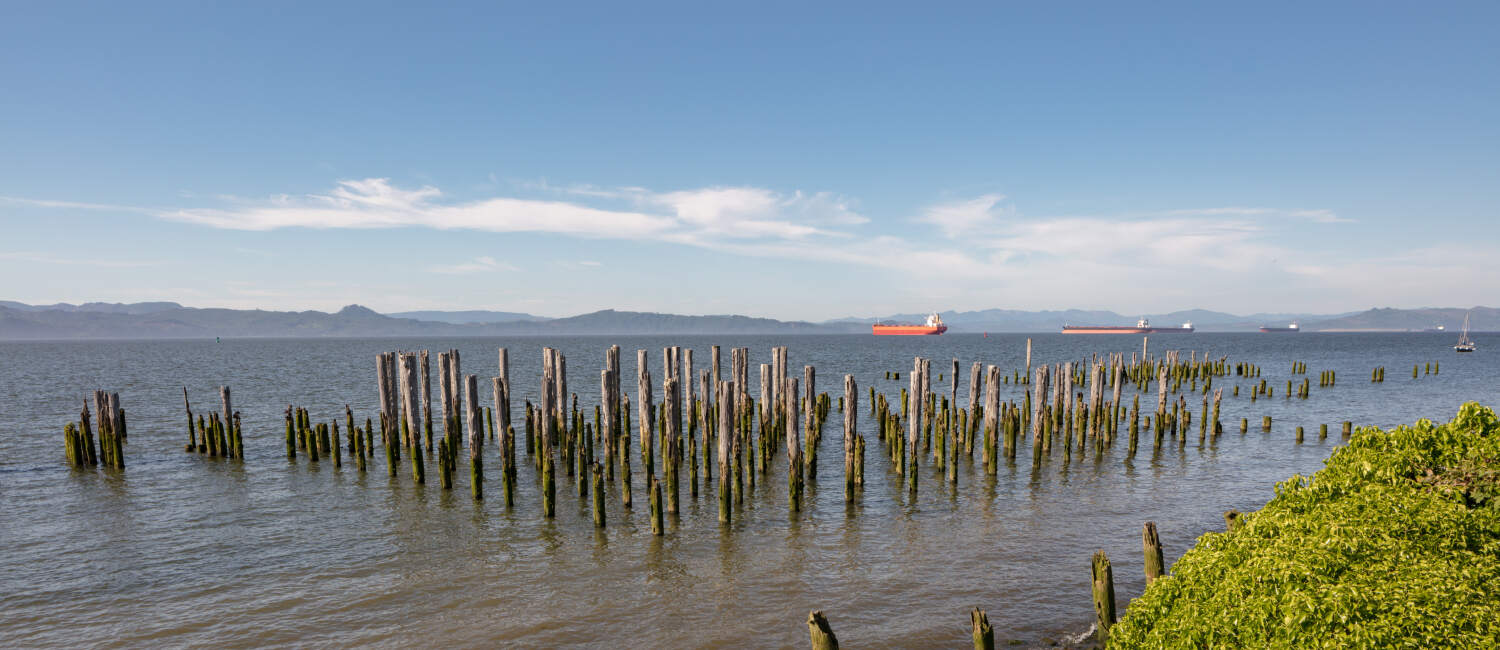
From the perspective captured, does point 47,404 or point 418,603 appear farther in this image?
point 47,404

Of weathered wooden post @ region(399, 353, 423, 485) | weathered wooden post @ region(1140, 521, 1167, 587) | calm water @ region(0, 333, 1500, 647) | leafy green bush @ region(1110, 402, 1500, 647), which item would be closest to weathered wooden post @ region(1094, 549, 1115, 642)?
weathered wooden post @ region(1140, 521, 1167, 587)

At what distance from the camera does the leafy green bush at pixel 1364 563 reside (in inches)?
199

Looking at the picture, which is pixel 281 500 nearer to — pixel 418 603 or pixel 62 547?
pixel 62 547

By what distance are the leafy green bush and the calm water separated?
13.4 feet

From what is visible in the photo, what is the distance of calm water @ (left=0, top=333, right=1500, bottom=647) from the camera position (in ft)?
34.9

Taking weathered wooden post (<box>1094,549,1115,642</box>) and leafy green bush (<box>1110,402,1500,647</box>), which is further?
weathered wooden post (<box>1094,549,1115,642</box>)

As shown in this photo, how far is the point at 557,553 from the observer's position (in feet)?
44.3

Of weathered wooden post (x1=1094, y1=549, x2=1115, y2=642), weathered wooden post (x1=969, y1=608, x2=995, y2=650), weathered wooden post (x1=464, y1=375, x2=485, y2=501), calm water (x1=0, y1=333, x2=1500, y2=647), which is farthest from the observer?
weathered wooden post (x1=464, y1=375, x2=485, y2=501)

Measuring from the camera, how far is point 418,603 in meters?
11.4

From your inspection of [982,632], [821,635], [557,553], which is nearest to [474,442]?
[557,553]

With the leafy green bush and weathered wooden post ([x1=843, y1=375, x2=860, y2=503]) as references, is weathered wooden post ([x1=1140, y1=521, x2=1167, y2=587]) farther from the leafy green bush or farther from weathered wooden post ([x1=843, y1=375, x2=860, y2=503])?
weathered wooden post ([x1=843, y1=375, x2=860, y2=503])

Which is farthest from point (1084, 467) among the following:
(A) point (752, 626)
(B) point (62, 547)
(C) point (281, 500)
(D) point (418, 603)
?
(B) point (62, 547)

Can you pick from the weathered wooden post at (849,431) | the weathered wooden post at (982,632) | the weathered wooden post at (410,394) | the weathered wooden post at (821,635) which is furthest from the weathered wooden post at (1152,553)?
the weathered wooden post at (410,394)

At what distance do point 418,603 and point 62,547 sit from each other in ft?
28.6
